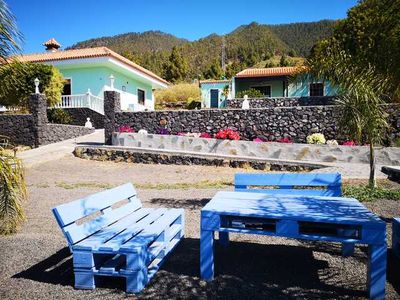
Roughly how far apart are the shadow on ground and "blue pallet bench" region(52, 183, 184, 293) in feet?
0.48

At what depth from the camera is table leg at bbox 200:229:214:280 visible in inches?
127

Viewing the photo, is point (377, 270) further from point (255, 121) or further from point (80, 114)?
point (80, 114)

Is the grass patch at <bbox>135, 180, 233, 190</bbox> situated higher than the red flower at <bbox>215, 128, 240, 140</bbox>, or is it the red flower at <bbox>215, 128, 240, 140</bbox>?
the red flower at <bbox>215, 128, 240, 140</bbox>

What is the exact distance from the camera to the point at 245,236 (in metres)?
4.73

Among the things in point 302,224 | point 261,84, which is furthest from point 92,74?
point 302,224

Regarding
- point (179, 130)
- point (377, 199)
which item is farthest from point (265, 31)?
point (377, 199)

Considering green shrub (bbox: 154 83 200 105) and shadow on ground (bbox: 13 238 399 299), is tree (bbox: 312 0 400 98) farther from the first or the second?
green shrub (bbox: 154 83 200 105)

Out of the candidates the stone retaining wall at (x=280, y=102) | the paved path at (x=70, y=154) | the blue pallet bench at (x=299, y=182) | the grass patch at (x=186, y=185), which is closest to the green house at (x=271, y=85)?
the stone retaining wall at (x=280, y=102)

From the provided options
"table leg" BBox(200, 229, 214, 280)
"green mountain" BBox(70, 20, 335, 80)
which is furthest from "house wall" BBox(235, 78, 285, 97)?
"green mountain" BBox(70, 20, 335, 80)

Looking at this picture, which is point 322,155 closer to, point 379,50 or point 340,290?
point 379,50

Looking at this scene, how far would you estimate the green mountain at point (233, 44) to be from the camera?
7055cm

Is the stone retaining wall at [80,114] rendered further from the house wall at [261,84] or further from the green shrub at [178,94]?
the green shrub at [178,94]

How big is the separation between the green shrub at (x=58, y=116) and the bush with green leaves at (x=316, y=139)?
533 inches

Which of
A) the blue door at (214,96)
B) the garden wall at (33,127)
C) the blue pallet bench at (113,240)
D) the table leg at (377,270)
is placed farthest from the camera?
the blue door at (214,96)
